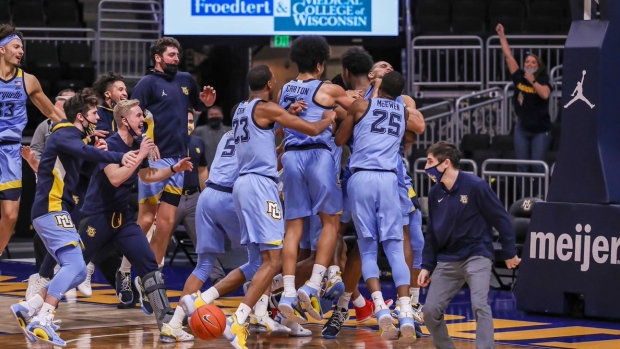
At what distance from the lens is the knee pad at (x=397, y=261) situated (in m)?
9.97

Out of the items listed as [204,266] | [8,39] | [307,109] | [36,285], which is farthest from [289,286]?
[8,39]

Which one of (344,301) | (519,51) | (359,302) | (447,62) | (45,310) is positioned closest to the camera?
(45,310)

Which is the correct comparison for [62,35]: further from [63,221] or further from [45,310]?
[45,310]

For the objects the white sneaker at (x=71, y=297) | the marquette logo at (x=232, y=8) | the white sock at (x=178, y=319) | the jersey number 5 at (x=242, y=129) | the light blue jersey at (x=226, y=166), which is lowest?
the white sneaker at (x=71, y=297)

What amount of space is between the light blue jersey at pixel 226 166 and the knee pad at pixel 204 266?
0.61 m

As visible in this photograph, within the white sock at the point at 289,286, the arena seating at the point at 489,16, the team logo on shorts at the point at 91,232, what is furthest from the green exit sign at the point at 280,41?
the white sock at the point at 289,286

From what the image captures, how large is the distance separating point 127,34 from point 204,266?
1155cm

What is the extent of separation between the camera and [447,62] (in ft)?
64.3

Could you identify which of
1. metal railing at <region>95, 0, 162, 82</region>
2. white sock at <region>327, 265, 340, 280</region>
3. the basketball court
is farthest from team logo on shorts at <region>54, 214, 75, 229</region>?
metal railing at <region>95, 0, 162, 82</region>

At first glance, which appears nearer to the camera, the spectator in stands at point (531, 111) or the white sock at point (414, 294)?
the white sock at point (414, 294)

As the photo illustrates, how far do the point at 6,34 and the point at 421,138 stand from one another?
28.3 ft

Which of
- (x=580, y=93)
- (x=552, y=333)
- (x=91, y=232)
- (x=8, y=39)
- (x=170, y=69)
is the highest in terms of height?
(x=8, y=39)

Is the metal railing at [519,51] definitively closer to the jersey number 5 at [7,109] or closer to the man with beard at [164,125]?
the man with beard at [164,125]

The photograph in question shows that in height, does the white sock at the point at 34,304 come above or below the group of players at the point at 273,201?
below
